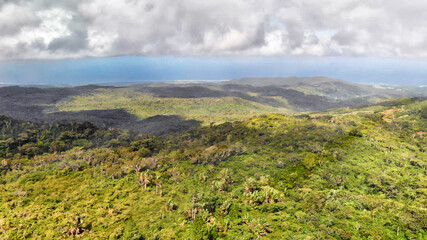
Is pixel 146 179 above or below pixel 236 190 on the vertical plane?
above

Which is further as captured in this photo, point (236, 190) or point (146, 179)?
point (146, 179)

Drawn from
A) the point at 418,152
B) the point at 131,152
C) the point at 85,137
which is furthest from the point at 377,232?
the point at 85,137

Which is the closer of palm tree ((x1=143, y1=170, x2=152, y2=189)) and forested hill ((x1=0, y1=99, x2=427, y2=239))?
forested hill ((x1=0, y1=99, x2=427, y2=239))

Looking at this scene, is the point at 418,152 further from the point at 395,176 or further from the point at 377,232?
the point at 377,232

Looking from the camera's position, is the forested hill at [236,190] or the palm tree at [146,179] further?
the palm tree at [146,179]

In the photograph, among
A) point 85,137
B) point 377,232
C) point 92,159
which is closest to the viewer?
point 377,232

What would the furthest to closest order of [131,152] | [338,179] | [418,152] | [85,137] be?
[85,137]
[131,152]
[418,152]
[338,179]

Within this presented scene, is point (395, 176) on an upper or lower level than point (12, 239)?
upper

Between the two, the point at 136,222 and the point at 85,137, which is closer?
the point at 136,222
